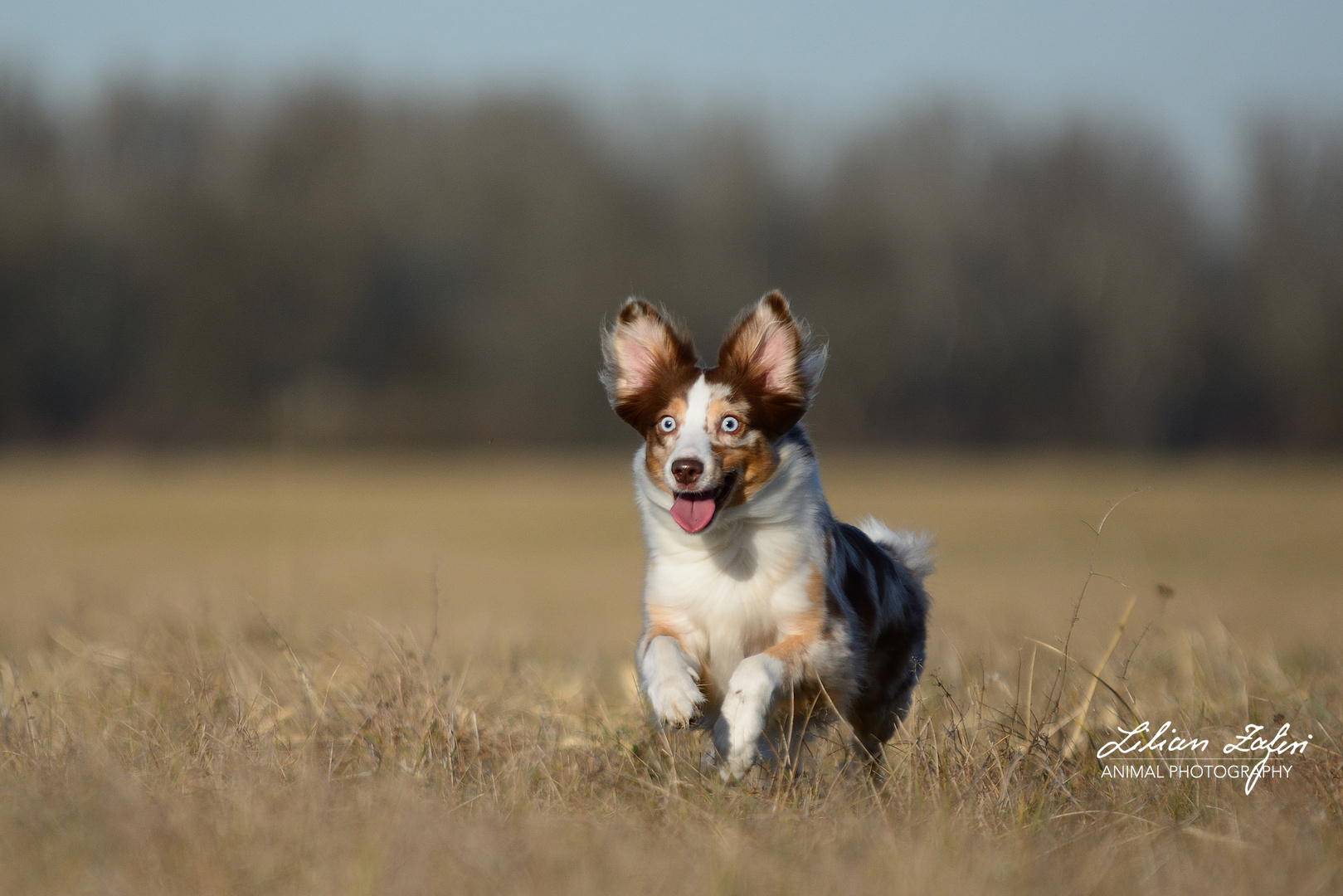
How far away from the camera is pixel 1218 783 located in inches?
175

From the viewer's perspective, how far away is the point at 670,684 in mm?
4438

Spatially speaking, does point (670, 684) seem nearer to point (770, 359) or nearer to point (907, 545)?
point (770, 359)

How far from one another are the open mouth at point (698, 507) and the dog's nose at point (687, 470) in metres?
0.08

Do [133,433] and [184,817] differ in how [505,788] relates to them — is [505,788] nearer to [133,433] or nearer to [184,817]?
[184,817]

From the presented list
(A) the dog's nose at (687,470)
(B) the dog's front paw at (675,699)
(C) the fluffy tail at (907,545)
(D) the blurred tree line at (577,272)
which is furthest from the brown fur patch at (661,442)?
(D) the blurred tree line at (577,272)

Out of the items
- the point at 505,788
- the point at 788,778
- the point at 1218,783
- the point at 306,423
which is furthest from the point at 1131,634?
the point at 306,423

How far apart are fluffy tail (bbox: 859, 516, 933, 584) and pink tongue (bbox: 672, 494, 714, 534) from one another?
4.72ft

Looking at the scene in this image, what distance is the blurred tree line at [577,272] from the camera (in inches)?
1553

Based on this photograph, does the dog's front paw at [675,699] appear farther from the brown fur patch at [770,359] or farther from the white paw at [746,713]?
the brown fur patch at [770,359]

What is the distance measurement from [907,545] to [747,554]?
4.60ft

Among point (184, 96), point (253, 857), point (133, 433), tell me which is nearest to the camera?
point (253, 857)

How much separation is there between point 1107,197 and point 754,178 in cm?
1238

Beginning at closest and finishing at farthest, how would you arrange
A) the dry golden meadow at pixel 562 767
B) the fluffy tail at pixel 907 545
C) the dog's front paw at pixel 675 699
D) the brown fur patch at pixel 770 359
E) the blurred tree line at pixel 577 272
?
the dry golden meadow at pixel 562 767, the dog's front paw at pixel 675 699, the brown fur patch at pixel 770 359, the fluffy tail at pixel 907 545, the blurred tree line at pixel 577 272

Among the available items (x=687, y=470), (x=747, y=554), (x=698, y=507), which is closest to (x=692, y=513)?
(x=698, y=507)
